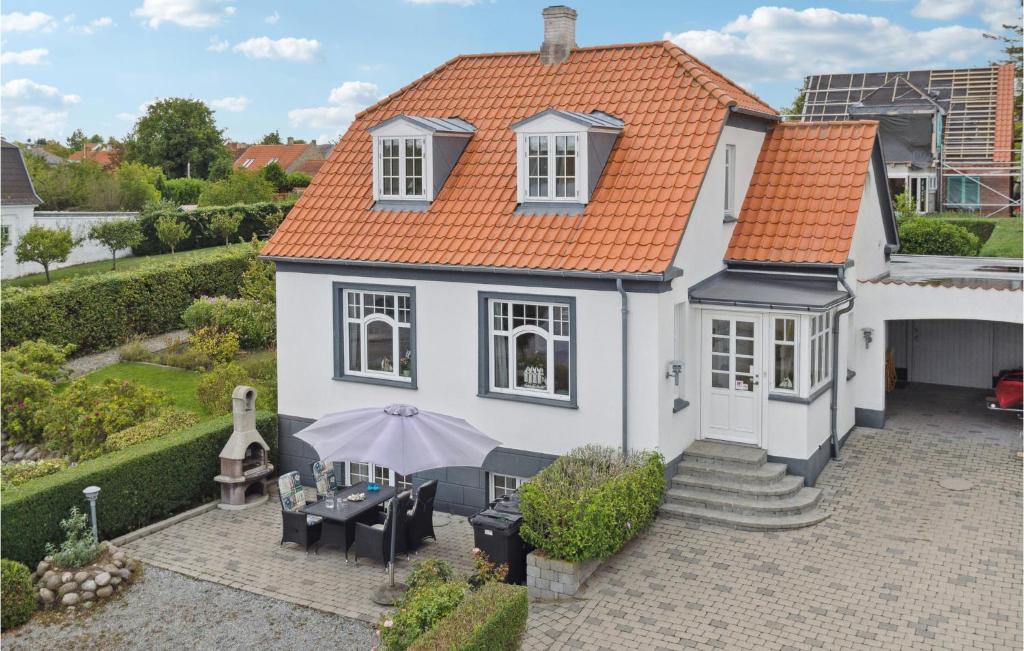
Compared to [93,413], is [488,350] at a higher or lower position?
higher

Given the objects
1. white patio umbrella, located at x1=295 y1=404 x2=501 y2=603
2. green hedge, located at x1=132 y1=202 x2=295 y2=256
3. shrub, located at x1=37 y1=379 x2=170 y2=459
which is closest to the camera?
white patio umbrella, located at x1=295 y1=404 x2=501 y2=603

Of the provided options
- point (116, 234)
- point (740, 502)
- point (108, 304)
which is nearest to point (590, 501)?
point (740, 502)

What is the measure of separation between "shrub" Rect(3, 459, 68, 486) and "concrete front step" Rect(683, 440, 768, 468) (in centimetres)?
1046

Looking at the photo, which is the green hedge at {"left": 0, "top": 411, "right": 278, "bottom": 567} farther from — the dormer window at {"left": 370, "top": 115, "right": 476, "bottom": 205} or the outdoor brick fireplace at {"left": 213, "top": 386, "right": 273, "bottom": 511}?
the dormer window at {"left": 370, "top": 115, "right": 476, "bottom": 205}

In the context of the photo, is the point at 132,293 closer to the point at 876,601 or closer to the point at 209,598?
the point at 209,598

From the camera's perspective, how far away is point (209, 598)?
43.0ft

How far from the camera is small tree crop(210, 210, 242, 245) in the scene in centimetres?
4475

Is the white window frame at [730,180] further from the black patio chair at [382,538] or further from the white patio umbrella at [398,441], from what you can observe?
the black patio chair at [382,538]

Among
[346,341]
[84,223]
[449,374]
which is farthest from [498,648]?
[84,223]

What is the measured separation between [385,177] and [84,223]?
3133cm

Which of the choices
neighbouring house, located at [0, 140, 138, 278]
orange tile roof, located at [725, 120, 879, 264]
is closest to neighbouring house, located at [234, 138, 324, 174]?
neighbouring house, located at [0, 140, 138, 278]

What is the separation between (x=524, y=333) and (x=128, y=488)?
21.6 ft

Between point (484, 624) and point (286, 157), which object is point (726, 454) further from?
point (286, 157)

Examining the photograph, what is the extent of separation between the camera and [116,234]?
1578 inches
